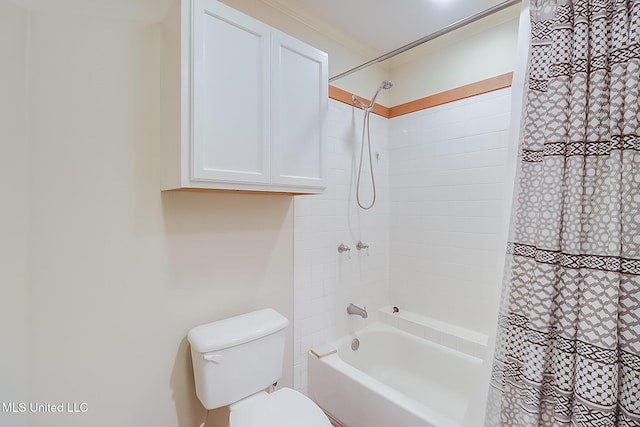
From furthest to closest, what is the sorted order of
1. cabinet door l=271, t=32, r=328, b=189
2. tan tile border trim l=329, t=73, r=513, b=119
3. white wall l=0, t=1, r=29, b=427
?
tan tile border trim l=329, t=73, r=513, b=119, cabinet door l=271, t=32, r=328, b=189, white wall l=0, t=1, r=29, b=427

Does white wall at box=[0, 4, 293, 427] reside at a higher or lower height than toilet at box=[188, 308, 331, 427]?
higher

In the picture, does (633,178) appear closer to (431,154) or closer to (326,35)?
(431,154)

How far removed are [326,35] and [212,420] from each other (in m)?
2.43

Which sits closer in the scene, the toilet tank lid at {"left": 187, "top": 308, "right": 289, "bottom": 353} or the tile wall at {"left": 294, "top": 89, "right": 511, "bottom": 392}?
the toilet tank lid at {"left": 187, "top": 308, "right": 289, "bottom": 353}

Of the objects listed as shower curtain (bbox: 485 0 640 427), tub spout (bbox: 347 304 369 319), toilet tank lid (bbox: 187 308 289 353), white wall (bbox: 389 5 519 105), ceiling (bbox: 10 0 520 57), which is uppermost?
ceiling (bbox: 10 0 520 57)

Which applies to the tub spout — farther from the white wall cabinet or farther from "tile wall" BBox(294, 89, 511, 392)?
the white wall cabinet

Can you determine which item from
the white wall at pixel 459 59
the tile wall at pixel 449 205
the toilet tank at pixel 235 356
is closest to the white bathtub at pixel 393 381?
the tile wall at pixel 449 205

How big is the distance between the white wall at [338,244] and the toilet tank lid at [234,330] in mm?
371

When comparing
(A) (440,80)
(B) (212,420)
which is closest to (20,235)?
(B) (212,420)

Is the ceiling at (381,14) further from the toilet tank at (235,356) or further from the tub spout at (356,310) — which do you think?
the tub spout at (356,310)

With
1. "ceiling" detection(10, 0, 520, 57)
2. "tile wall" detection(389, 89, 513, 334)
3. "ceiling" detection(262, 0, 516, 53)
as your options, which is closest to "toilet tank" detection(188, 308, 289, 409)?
"tile wall" detection(389, 89, 513, 334)

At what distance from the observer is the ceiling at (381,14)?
69.9 inches

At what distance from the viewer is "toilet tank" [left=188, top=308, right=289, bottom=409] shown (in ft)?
4.18

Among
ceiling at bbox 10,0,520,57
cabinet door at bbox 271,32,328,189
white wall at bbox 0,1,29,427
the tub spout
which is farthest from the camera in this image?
the tub spout
